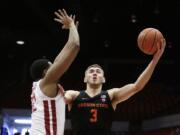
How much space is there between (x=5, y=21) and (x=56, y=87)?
12956mm

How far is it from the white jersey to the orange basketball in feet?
5.16

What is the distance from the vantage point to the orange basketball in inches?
188

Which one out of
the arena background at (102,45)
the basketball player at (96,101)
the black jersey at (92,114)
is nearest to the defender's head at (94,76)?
the basketball player at (96,101)

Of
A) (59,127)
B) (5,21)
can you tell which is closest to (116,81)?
(5,21)

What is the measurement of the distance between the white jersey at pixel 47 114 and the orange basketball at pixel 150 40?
62.0 inches

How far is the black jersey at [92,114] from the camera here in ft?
15.9

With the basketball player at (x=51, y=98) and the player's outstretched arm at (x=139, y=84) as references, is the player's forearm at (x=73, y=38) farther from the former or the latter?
the player's outstretched arm at (x=139, y=84)

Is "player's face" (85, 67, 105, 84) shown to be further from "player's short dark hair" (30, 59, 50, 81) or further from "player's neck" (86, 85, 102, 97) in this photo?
"player's short dark hair" (30, 59, 50, 81)

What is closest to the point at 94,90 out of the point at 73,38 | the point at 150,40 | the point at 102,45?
the point at 150,40

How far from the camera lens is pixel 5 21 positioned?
16.0m

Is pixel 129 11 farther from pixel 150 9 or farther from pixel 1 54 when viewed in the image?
pixel 1 54

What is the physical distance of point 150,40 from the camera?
4.79 meters

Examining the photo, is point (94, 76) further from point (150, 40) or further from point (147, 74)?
point (150, 40)

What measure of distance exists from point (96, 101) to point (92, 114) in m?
0.21
